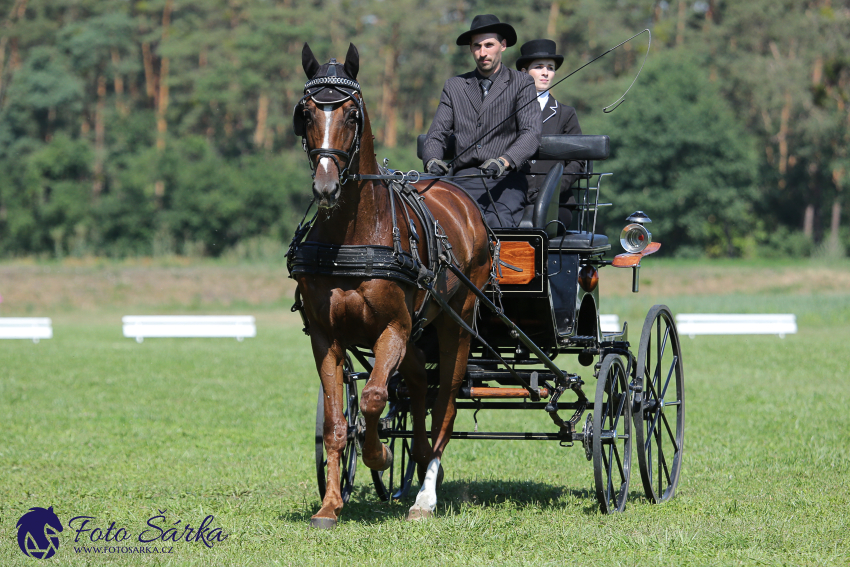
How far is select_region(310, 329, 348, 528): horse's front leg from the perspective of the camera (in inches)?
224

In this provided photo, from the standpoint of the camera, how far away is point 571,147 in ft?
23.9

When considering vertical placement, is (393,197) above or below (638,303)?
above

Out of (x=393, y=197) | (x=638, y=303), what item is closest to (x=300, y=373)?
(x=393, y=197)

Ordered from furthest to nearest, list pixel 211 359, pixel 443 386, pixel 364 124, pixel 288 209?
pixel 288 209 → pixel 211 359 → pixel 443 386 → pixel 364 124

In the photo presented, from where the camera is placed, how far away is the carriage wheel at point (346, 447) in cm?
641

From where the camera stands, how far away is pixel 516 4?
5241 centimetres

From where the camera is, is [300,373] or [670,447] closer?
[670,447]

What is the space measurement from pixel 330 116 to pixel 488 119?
208cm

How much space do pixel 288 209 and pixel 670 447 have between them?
41616mm

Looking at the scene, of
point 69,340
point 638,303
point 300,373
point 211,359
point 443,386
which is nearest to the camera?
point 443,386

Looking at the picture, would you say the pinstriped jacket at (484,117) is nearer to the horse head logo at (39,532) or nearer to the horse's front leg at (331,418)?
the horse's front leg at (331,418)

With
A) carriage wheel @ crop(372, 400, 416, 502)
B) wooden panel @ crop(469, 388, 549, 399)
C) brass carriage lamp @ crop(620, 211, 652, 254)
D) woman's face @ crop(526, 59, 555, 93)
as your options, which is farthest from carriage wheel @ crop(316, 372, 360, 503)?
woman's face @ crop(526, 59, 555, 93)

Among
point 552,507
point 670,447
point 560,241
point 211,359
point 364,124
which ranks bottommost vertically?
point 211,359

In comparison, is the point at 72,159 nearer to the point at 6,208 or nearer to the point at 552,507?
the point at 6,208
